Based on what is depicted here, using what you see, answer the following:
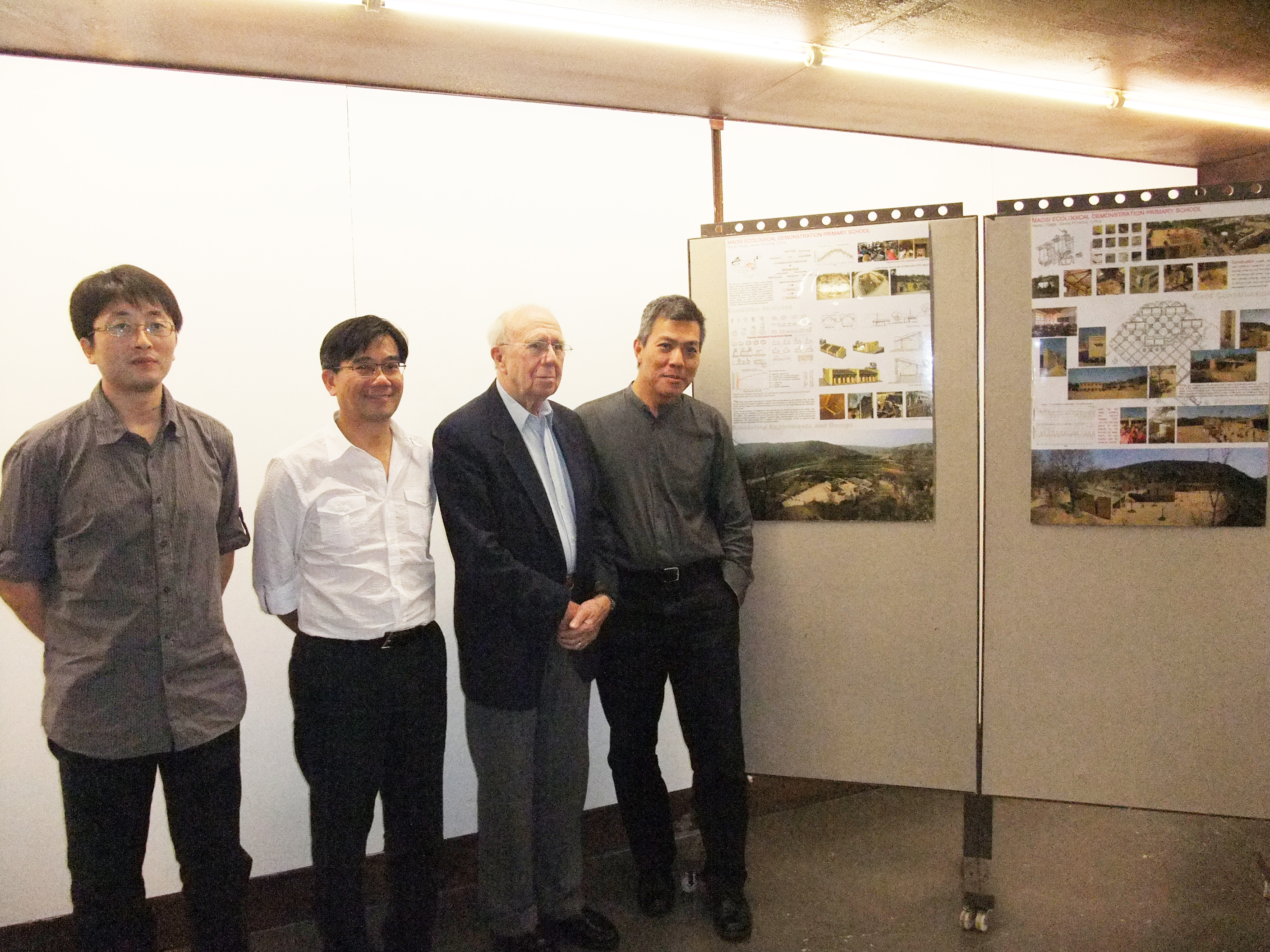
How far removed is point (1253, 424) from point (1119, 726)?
94 cm

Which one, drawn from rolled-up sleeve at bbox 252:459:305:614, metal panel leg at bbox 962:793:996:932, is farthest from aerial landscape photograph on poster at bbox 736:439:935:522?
rolled-up sleeve at bbox 252:459:305:614

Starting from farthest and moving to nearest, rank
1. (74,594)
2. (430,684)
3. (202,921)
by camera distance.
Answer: (430,684) < (202,921) < (74,594)

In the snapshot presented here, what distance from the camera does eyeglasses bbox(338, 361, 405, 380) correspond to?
84.1 inches

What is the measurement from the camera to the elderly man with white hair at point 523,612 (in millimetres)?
2309

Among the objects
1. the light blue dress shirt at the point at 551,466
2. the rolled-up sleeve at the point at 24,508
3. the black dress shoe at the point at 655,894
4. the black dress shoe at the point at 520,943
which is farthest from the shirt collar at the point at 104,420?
the black dress shoe at the point at 655,894

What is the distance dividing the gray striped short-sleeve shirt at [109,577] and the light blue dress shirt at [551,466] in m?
0.85

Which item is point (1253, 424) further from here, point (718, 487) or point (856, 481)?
point (718, 487)

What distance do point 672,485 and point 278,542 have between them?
3.63ft

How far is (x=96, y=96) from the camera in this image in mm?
2506

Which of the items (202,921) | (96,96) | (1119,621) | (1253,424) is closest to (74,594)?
(202,921)

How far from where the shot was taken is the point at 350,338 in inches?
83.7

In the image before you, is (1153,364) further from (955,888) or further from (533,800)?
(533,800)

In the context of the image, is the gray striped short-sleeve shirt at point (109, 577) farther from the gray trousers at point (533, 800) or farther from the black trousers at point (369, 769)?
the gray trousers at point (533, 800)

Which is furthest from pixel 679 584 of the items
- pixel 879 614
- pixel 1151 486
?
pixel 1151 486
